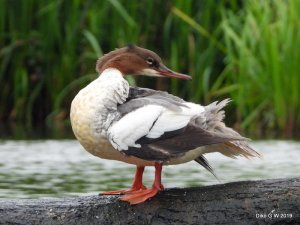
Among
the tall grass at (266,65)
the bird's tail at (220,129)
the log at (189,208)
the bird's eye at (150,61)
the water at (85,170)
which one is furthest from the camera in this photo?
the tall grass at (266,65)

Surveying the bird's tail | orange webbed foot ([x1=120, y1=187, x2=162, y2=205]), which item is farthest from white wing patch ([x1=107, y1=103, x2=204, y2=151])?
orange webbed foot ([x1=120, y1=187, x2=162, y2=205])

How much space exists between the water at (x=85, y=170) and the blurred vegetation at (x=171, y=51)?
1329mm

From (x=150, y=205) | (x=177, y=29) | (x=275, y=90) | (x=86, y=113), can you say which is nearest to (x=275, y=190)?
(x=150, y=205)

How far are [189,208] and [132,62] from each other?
1009 millimetres

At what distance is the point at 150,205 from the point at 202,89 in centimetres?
695

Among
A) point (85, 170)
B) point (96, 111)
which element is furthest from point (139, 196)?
point (85, 170)

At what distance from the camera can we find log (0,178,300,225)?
5.01 metres

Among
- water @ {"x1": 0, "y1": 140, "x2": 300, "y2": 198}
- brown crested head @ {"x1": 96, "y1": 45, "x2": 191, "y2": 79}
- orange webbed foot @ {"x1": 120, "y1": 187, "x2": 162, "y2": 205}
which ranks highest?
brown crested head @ {"x1": 96, "y1": 45, "x2": 191, "y2": 79}

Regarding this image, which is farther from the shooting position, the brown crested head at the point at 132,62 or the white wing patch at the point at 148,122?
the brown crested head at the point at 132,62

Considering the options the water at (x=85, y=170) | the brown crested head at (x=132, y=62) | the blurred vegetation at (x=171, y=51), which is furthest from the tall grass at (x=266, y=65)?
the brown crested head at (x=132, y=62)

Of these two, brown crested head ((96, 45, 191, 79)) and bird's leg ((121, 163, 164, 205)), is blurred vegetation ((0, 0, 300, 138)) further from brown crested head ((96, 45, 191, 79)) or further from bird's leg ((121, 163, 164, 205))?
bird's leg ((121, 163, 164, 205))

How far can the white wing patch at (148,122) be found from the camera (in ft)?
16.5

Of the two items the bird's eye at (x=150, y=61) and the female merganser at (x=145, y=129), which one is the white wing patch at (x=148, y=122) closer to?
the female merganser at (x=145, y=129)

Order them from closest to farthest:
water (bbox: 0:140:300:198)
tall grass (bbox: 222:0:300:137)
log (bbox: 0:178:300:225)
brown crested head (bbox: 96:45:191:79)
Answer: log (bbox: 0:178:300:225) < brown crested head (bbox: 96:45:191:79) < water (bbox: 0:140:300:198) < tall grass (bbox: 222:0:300:137)
